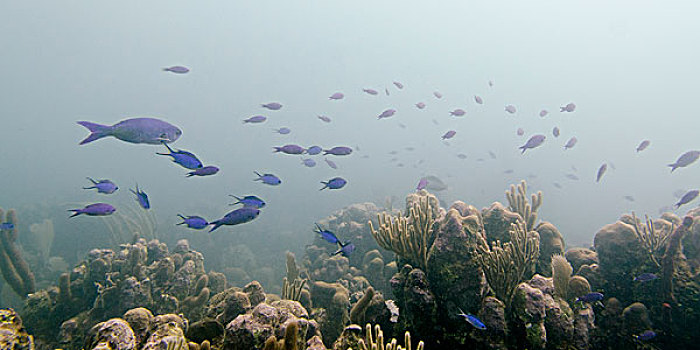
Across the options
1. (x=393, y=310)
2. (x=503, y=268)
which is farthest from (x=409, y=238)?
(x=503, y=268)

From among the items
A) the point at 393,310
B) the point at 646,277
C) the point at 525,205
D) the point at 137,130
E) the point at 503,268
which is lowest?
the point at 393,310

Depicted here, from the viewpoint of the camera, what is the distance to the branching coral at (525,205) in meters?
5.76

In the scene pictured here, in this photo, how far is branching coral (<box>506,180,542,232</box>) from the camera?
227 inches

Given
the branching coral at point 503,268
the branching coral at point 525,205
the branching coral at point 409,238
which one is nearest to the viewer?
the branching coral at point 503,268

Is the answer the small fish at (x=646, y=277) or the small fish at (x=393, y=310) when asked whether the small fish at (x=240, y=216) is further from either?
the small fish at (x=646, y=277)

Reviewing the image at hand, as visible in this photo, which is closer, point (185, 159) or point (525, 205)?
point (185, 159)

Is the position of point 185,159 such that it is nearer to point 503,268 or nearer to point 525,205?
point 503,268

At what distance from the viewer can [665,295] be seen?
Result: 387cm

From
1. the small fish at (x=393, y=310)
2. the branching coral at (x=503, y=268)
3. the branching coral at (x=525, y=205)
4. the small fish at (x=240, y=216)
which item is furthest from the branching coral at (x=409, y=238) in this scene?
the branching coral at (x=525, y=205)

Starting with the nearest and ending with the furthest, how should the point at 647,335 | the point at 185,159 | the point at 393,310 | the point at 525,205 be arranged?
the point at 647,335
the point at 393,310
the point at 185,159
the point at 525,205

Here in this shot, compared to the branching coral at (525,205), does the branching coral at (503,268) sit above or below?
below

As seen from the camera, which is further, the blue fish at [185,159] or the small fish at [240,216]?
the small fish at [240,216]

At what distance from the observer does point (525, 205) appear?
6.14 meters

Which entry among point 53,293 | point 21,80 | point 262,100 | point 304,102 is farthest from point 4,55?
point 53,293
